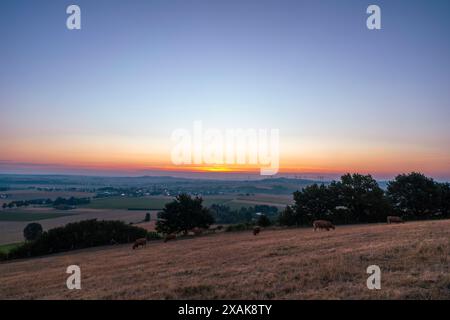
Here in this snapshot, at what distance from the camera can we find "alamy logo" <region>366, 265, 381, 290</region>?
1080 cm

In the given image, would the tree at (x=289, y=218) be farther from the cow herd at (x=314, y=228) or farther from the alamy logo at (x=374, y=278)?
the alamy logo at (x=374, y=278)

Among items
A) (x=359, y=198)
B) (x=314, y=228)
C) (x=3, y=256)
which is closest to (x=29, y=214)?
(x=3, y=256)

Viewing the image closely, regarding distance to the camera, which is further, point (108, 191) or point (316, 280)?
point (108, 191)

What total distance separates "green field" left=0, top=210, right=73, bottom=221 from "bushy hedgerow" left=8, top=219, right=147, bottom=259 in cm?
4927

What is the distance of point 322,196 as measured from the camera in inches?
2451

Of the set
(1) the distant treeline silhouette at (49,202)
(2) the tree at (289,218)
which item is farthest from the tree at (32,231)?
(2) the tree at (289,218)

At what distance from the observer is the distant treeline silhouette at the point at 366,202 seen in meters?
59.7

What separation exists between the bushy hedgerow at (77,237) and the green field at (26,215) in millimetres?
49272

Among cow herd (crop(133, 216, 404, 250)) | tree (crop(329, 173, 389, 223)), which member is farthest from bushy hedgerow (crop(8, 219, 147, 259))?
tree (crop(329, 173, 389, 223))

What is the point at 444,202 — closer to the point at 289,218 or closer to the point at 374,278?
the point at 289,218
